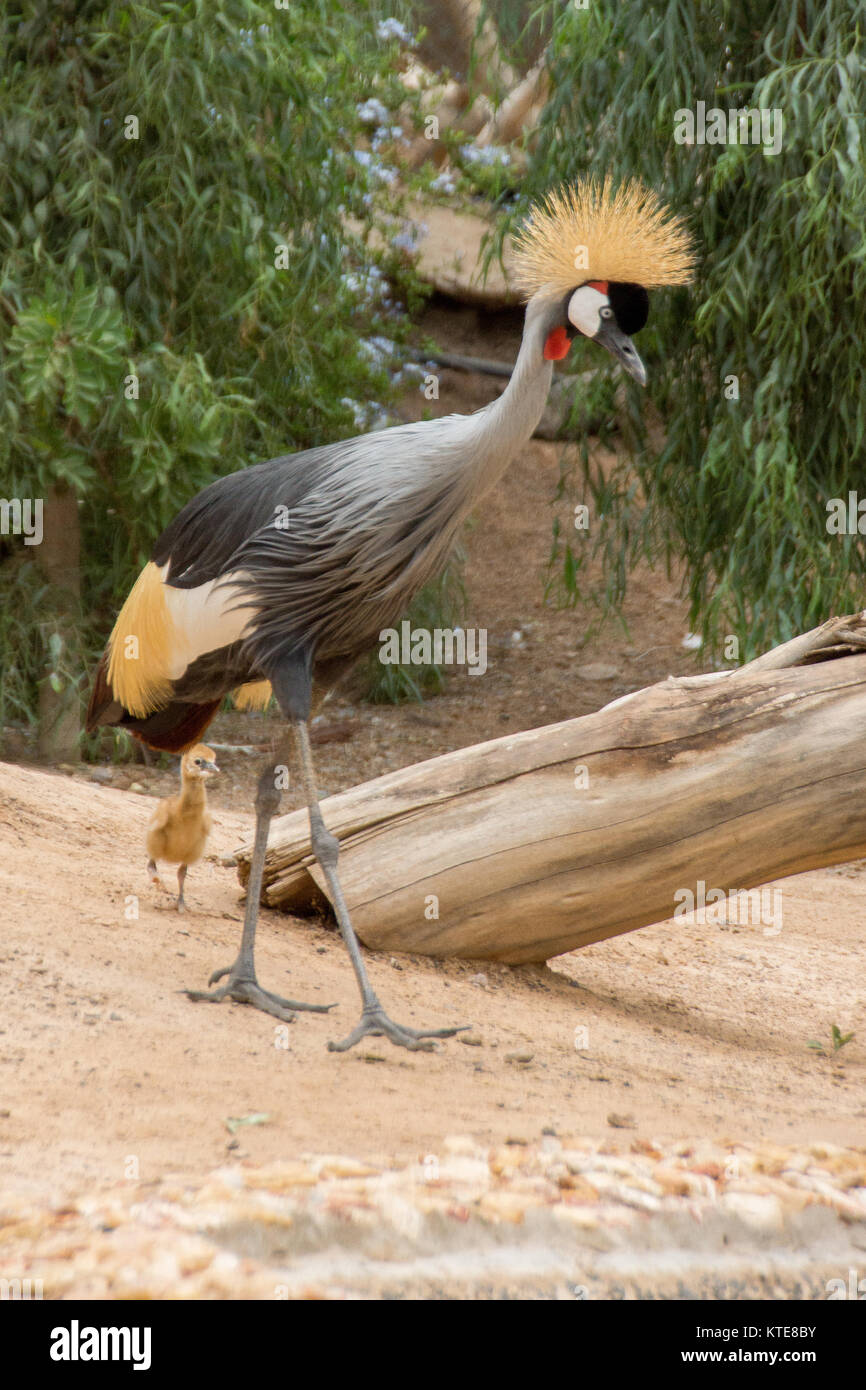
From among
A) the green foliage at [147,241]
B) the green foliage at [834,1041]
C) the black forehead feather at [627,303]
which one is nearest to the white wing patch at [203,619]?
the black forehead feather at [627,303]

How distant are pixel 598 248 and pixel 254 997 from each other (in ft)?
7.62

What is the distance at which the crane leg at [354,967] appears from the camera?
3.45 metres

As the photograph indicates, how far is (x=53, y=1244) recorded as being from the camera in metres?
1.97

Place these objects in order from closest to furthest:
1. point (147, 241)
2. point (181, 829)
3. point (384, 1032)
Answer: point (384, 1032), point (181, 829), point (147, 241)

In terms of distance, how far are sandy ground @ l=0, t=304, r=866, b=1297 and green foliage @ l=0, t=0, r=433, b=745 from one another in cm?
188

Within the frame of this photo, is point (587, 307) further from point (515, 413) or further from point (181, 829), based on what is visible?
point (181, 829)

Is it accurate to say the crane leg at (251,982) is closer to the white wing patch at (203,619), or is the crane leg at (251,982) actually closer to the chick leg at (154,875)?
the white wing patch at (203,619)

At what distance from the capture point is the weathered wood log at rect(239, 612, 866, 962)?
13.6ft

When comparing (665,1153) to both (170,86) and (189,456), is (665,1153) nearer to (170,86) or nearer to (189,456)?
(189,456)

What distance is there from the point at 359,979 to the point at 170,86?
15.8ft

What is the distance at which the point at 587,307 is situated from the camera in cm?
366

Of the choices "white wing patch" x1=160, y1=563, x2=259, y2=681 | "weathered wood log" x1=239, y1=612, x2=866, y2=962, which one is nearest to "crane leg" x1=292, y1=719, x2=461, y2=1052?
"white wing patch" x1=160, y1=563, x2=259, y2=681

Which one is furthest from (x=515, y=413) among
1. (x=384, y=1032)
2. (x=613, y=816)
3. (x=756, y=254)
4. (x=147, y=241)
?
(x=147, y=241)

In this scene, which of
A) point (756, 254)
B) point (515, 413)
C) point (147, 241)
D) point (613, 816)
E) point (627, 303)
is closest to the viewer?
point (515, 413)
